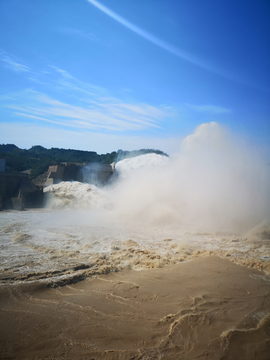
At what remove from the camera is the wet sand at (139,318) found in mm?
3707

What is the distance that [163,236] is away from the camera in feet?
39.8

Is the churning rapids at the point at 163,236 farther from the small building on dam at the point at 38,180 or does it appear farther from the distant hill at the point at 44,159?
the distant hill at the point at 44,159

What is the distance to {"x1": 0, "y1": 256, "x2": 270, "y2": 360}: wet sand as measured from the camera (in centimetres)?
371

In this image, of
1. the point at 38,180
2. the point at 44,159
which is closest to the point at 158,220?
the point at 38,180

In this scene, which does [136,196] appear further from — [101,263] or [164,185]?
[101,263]

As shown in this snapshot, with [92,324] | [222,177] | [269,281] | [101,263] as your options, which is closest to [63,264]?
[101,263]

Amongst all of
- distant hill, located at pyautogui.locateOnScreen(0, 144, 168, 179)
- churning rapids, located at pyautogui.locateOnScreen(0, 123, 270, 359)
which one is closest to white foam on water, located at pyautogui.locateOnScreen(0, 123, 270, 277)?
churning rapids, located at pyautogui.locateOnScreen(0, 123, 270, 359)

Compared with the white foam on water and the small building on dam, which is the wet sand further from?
the small building on dam

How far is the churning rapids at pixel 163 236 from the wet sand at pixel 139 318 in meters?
0.04

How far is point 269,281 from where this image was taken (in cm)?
658

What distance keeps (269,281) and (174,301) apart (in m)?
3.06

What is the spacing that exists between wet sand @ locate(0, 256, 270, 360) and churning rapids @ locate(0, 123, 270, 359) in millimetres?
41

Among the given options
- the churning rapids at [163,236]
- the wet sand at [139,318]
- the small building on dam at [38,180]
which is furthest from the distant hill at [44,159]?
the wet sand at [139,318]

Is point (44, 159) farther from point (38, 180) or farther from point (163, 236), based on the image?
point (163, 236)
